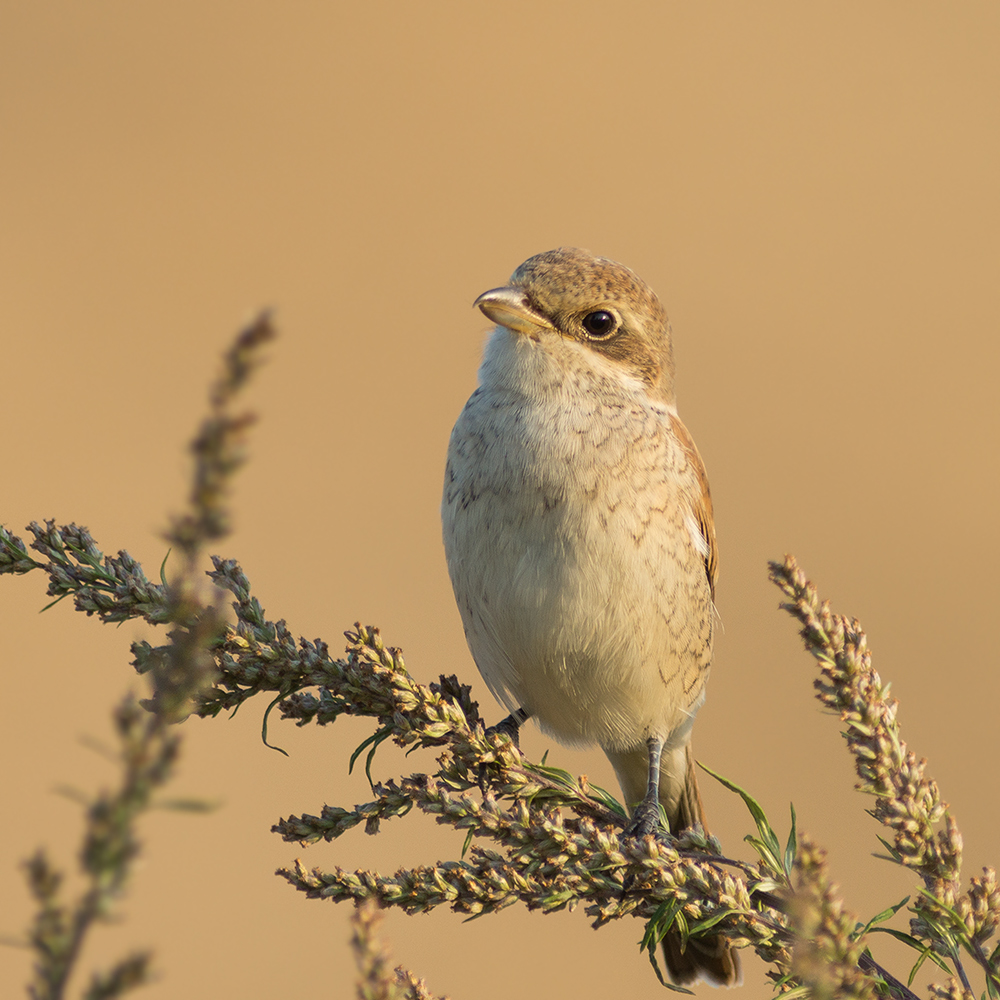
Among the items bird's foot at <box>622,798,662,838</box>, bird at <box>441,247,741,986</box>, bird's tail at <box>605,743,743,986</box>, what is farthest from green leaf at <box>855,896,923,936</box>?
bird's tail at <box>605,743,743,986</box>

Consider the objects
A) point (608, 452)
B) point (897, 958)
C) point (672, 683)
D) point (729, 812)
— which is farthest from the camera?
point (729, 812)

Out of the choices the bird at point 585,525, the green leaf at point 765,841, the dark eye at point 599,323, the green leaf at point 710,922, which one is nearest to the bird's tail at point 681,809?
the bird at point 585,525

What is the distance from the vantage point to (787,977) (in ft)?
4.60

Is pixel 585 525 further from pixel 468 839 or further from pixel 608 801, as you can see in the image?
pixel 468 839

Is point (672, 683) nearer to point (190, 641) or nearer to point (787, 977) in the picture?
point (787, 977)

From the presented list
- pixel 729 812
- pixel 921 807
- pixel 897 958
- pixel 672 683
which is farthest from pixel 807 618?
pixel 729 812

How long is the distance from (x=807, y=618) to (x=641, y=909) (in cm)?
73

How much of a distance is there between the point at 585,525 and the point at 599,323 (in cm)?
78

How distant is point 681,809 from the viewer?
3.93 m

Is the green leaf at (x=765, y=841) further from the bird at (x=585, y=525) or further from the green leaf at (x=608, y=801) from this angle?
the bird at (x=585, y=525)

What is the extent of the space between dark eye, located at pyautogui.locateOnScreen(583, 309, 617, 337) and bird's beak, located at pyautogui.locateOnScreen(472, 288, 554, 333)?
146mm

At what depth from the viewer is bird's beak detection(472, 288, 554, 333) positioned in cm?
316

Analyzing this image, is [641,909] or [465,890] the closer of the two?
[465,890]

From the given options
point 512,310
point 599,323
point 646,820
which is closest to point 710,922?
point 646,820
